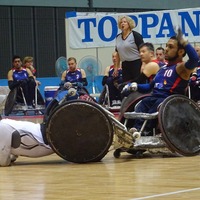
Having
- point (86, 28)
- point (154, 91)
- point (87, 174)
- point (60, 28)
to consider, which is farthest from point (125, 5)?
point (87, 174)

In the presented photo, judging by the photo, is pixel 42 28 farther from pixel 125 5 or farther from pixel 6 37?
pixel 125 5

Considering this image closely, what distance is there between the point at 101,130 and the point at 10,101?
13383 mm

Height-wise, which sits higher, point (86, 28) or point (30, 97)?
point (86, 28)

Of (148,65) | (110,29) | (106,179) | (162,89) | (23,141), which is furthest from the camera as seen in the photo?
(110,29)

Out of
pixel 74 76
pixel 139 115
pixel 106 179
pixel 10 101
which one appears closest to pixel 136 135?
pixel 139 115

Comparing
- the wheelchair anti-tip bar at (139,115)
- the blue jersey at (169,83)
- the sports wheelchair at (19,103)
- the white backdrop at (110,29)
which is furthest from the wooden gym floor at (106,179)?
the sports wheelchair at (19,103)

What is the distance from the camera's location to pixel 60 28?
3416 cm

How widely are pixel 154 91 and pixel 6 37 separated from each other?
22.1 metres

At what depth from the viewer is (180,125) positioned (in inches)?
417

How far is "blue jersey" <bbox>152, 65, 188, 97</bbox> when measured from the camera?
10914mm

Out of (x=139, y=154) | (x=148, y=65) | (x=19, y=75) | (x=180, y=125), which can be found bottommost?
(x=19, y=75)

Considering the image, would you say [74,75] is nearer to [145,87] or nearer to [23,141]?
[145,87]

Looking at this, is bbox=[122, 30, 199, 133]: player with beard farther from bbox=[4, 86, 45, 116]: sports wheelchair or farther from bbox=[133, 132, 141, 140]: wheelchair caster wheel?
bbox=[4, 86, 45, 116]: sports wheelchair

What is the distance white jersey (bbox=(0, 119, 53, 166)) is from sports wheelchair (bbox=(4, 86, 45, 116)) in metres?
12.5
